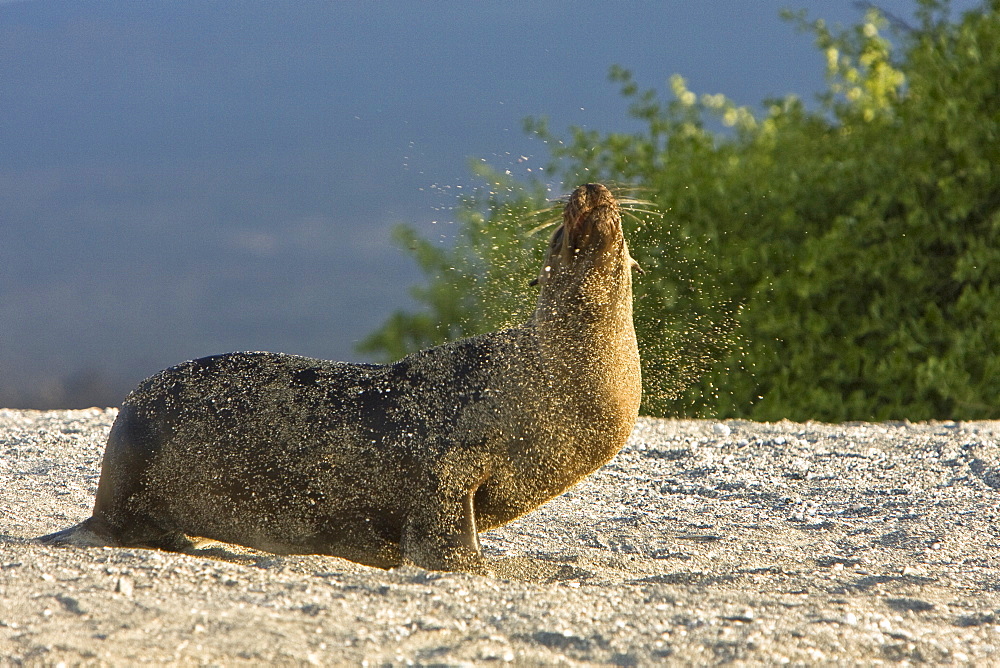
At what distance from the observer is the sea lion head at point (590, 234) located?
373 cm

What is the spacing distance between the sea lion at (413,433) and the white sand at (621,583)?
0.69ft

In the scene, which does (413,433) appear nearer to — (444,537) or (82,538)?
(444,537)

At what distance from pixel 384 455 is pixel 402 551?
35 cm

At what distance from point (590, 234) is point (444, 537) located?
1.19 meters

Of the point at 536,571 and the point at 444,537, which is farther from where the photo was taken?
the point at 536,571

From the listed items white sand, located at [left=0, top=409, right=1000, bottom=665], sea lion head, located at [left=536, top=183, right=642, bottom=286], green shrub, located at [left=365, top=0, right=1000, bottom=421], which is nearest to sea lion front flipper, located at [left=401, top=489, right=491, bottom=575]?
white sand, located at [left=0, top=409, right=1000, bottom=665]

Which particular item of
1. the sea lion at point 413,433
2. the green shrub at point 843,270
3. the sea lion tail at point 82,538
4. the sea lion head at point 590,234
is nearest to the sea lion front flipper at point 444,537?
the sea lion at point 413,433

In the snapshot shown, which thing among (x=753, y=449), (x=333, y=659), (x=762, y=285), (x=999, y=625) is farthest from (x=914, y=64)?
(x=333, y=659)

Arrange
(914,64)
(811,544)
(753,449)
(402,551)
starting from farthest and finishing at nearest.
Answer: (914,64)
(753,449)
(811,544)
(402,551)

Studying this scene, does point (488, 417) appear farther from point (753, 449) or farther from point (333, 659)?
point (753, 449)

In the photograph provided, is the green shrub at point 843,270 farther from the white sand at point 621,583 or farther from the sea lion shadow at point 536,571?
the sea lion shadow at point 536,571

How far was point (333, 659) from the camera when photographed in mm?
2648

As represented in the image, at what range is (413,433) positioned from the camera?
12.5ft

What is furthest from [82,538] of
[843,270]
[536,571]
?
[843,270]
